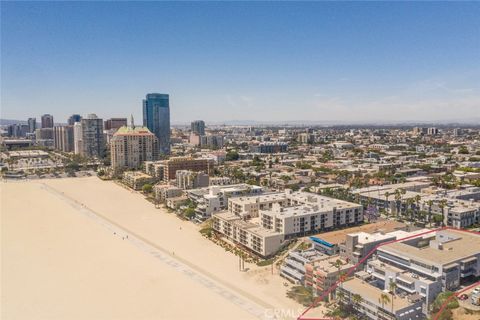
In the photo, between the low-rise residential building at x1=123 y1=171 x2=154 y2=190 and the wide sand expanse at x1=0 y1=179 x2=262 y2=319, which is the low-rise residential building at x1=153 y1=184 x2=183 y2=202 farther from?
the wide sand expanse at x1=0 y1=179 x2=262 y2=319

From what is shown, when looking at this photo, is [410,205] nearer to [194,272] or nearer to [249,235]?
[249,235]

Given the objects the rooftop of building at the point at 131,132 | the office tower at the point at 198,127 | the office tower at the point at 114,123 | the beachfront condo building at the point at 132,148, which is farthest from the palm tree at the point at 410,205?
the office tower at the point at 114,123

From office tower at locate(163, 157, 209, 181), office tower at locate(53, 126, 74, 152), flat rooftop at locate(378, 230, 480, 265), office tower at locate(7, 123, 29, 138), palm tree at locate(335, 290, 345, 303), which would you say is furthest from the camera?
office tower at locate(7, 123, 29, 138)

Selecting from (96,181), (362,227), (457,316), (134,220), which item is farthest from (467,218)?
(96,181)

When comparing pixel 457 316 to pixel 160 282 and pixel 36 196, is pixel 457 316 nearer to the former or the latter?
pixel 160 282

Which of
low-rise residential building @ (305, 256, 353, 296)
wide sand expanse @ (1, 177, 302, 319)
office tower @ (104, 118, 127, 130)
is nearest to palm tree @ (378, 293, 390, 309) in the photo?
low-rise residential building @ (305, 256, 353, 296)

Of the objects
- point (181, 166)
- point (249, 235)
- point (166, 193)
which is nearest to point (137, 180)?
point (181, 166)
